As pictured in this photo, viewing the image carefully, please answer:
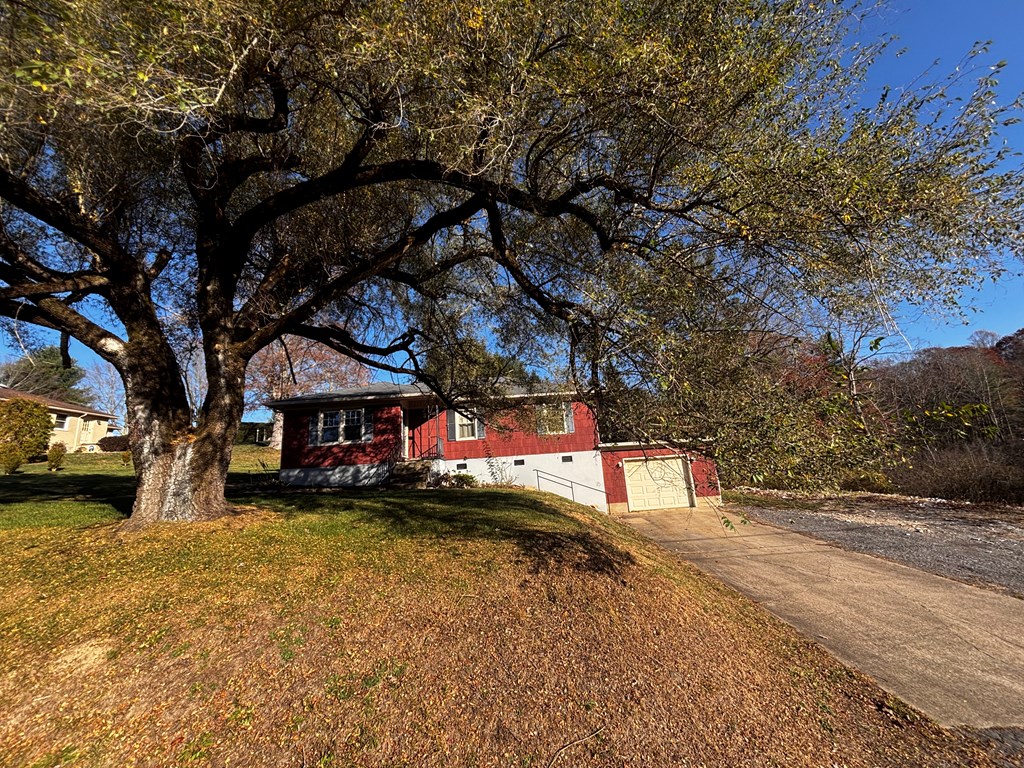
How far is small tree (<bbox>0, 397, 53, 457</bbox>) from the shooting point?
53.3 ft

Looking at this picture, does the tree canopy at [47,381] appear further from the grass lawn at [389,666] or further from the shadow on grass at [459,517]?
the grass lawn at [389,666]

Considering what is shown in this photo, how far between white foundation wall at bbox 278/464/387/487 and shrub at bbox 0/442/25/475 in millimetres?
10437

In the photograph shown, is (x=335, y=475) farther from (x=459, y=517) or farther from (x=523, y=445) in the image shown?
(x=459, y=517)

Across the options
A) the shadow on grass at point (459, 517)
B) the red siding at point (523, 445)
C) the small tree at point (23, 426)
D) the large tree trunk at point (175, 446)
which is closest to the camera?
the large tree trunk at point (175, 446)

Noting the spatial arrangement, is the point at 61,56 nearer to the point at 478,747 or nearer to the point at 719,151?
the point at 719,151

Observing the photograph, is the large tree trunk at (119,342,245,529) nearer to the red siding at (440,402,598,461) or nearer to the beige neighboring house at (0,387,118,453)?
the red siding at (440,402,598,461)

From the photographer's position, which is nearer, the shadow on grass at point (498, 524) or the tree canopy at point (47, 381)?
the shadow on grass at point (498, 524)

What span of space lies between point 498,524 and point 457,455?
→ 952 cm

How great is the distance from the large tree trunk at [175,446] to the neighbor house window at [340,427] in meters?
10.1

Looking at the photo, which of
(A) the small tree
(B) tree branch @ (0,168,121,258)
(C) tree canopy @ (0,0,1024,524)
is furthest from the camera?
(A) the small tree

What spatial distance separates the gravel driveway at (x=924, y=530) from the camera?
8359 mm

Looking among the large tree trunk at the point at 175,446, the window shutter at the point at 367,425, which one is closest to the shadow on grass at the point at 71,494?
the large tree trunk at the point at 175,446

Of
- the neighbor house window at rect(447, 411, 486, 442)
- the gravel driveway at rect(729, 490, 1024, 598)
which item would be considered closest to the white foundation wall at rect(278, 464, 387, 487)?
the neighbor house window at rect(447, 411, 486, 442)

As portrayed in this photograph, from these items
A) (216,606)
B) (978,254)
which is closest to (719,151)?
(978,254)
